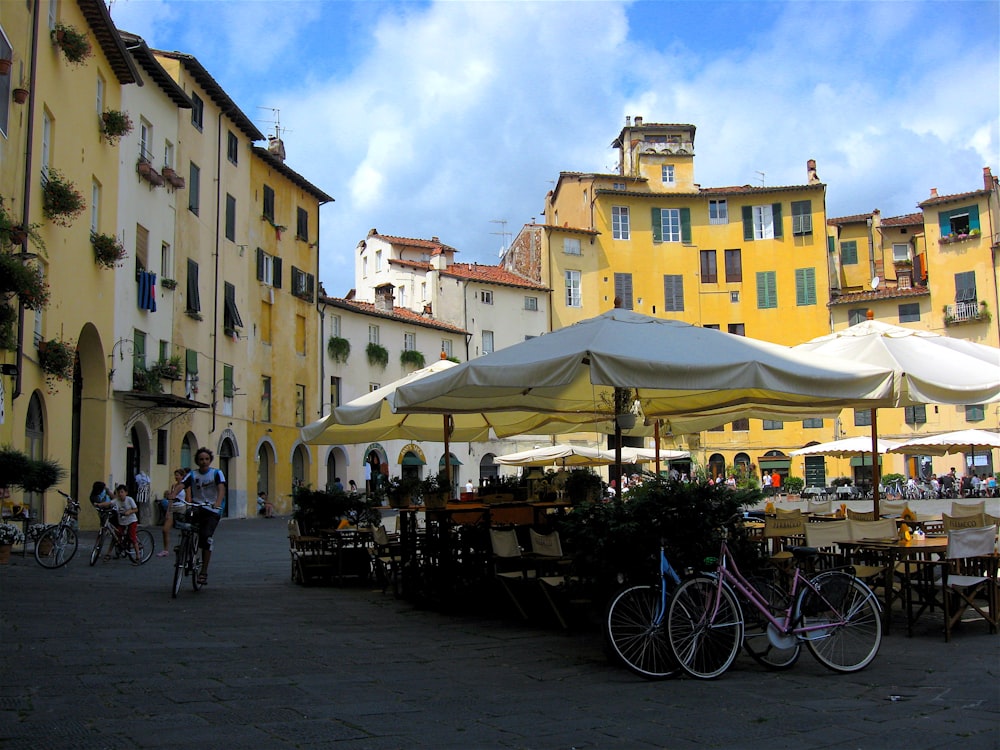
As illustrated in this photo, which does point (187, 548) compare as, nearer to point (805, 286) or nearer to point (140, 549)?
point (140, 549)

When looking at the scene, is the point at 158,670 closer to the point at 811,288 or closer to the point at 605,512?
the point at 605,512

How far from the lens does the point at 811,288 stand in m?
51.9

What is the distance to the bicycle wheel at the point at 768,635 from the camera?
21.5ft

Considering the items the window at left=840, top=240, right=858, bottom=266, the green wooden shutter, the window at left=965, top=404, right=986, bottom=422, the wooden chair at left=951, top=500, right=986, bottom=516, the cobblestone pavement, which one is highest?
the green wooden shutter

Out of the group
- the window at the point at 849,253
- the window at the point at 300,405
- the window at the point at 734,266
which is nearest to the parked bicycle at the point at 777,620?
the window at the point at 300,405

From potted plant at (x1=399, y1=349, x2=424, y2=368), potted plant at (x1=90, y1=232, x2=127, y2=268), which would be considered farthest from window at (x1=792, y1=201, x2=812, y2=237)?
potted plant at (x1=90, y1=232, x2=127, y2=268)

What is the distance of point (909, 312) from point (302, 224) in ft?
100

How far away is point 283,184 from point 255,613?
105 feet

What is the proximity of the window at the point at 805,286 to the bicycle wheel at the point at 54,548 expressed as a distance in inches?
1727

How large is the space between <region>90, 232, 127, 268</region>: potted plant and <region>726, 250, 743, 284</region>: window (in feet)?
124

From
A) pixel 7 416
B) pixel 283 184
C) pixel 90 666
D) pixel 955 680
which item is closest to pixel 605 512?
pixel 955 680

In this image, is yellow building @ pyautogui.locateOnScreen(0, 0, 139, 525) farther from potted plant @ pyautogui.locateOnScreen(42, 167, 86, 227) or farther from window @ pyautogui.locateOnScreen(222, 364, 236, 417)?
window @ pyautogui.locateOnScreen(222, 364, 236, 417)

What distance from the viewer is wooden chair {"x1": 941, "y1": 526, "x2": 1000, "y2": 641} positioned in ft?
25.9

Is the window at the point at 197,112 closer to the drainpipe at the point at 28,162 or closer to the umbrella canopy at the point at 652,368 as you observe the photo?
the drainpipe at the point at 28,162
